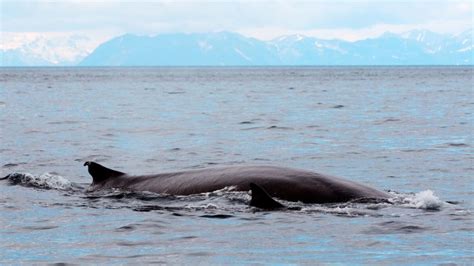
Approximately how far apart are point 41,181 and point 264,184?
5247 millimetres

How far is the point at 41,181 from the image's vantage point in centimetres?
1581

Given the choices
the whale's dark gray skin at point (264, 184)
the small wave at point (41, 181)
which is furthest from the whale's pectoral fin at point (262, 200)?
the small wave at point (41, 181)

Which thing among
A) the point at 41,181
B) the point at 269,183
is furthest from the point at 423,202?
the point at 41,181

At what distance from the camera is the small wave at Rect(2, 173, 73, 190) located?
1544 centimetres

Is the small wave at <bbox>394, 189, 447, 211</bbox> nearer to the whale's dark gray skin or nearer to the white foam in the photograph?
the white foam

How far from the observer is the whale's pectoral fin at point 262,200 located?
1137 centimetres

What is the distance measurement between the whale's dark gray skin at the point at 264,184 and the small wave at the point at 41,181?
6.16 ft

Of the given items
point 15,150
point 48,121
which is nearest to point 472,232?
point 15,150

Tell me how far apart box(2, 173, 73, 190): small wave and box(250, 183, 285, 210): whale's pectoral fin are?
4678 mm

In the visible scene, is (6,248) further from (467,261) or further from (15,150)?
(15,150)

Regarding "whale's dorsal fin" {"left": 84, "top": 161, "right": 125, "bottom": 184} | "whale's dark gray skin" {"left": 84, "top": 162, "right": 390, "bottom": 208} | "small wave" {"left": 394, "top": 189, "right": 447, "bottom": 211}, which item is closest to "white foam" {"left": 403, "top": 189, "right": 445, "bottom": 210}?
"small wave" {"left": 394, "top": 189, "right": 447, "bottom": 211}

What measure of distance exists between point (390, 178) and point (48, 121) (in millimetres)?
21906

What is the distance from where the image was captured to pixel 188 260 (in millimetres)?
9164

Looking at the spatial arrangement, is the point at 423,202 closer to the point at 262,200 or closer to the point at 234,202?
the point at 262,200
